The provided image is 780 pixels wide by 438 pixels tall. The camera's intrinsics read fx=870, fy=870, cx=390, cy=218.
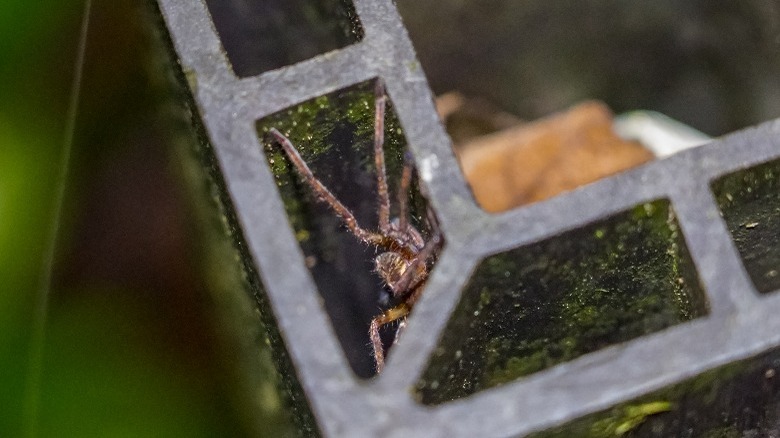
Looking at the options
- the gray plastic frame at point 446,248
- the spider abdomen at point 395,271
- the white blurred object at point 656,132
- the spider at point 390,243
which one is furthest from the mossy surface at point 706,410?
the white blurred object at point 656,132

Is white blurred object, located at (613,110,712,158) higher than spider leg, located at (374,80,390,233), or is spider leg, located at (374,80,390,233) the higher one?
spider leg, located at (374,80,390,233)

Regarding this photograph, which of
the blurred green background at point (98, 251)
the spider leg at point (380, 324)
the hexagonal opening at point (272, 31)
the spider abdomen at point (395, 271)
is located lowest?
the spider leg at point (380, 324)

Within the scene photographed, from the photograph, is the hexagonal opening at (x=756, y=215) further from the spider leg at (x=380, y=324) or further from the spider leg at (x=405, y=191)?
the spider leg at (x=380, y=324)

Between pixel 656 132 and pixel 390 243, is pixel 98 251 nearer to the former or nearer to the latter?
pixel 390 243

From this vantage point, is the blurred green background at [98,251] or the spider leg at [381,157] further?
the blurred green background at [98,251]

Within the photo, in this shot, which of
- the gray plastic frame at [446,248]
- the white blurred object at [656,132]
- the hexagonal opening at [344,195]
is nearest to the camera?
the gray plastic frame at [446,248]

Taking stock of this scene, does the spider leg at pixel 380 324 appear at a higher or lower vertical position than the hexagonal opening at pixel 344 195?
lower

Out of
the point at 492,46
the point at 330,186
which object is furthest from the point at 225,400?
the point at 492,46

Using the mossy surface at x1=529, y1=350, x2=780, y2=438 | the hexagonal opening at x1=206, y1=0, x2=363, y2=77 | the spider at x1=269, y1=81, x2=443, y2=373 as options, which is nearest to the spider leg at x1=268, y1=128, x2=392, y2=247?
the spider at x1=269, y1=81, x2=443, y2=373

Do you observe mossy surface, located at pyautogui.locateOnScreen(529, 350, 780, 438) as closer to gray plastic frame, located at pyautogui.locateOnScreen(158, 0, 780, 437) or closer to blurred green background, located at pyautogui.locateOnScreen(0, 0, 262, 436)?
gray plastic frame, located at pyautogui.locateOnScreen(158, 0, 780, 437)
